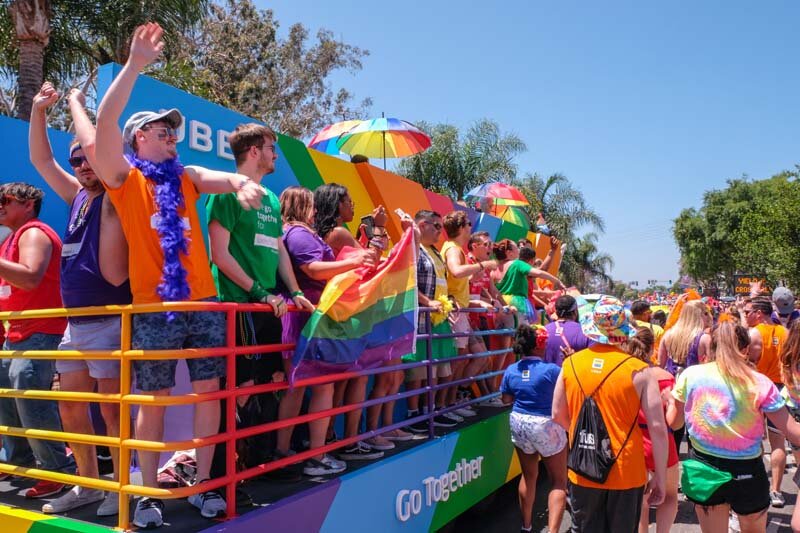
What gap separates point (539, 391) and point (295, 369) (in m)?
2.51

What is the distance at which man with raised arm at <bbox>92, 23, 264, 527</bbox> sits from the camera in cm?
259

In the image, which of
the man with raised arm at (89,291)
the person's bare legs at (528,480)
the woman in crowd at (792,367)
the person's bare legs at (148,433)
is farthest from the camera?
the person's bare legs at (528,480)

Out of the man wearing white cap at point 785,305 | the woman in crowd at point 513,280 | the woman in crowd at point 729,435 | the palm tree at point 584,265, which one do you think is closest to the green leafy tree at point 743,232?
the palm tree at point 584,265

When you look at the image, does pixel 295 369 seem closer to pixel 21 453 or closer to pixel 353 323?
pixel 353 323

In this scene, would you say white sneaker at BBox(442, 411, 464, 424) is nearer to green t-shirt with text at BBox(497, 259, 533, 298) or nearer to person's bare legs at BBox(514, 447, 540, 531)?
person's bare legs at BBox(514, 447, 540, 531)

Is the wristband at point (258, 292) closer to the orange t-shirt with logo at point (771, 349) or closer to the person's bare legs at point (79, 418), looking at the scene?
Answer: the person's bare legs at point (79, 418)

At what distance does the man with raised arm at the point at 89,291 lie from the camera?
287 cm

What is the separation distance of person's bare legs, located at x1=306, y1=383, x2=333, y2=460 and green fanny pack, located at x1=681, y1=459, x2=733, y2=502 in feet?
7.81

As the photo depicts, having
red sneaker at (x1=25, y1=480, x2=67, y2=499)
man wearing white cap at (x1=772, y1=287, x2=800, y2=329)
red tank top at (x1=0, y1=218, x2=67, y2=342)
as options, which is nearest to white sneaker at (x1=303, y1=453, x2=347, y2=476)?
red sneaker at (x1=25, y1=480, x2=67, y2=499)

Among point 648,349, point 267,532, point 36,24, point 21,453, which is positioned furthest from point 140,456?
point 36,24

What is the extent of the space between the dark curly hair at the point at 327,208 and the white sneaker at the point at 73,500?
198 centimetres

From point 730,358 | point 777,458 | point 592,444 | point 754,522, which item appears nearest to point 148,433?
point 592,444

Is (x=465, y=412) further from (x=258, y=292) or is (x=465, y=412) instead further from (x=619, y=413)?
(x=258, y=292)

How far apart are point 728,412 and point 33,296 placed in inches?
166
